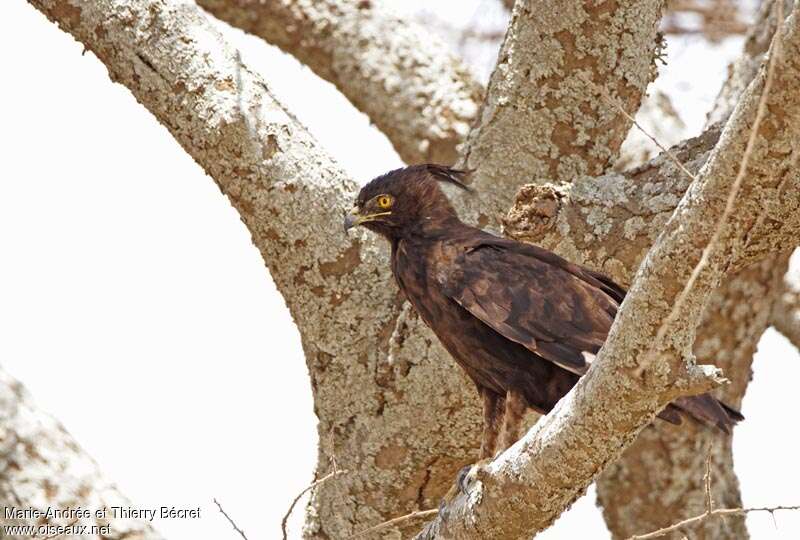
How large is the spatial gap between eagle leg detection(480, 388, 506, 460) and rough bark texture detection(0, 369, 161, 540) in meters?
1.35

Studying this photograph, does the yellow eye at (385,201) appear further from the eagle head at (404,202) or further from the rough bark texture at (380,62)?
the rough bark texture at (380,62)

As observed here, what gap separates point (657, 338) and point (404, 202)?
8.78 feet

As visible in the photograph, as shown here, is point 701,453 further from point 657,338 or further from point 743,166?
point 743,166

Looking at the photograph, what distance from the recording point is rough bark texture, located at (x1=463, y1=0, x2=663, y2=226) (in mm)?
5254

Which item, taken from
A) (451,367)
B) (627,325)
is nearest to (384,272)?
(451,367)

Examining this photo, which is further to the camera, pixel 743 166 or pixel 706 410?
pixel 706 410

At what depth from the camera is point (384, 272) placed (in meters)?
5.30

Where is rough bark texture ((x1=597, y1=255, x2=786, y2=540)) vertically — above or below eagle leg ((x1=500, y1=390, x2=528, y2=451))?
above

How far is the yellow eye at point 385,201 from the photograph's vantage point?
524cm

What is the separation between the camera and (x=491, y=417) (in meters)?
4.80

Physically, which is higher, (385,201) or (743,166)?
(385,201)

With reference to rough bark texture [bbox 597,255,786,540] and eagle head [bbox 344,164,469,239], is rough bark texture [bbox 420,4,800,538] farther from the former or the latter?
rough bark texture [bbox 597,255,786,540]

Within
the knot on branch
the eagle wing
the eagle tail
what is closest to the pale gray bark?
the eagle wing

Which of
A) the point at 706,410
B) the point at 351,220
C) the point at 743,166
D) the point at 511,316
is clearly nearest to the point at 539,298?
the point at 511,316
